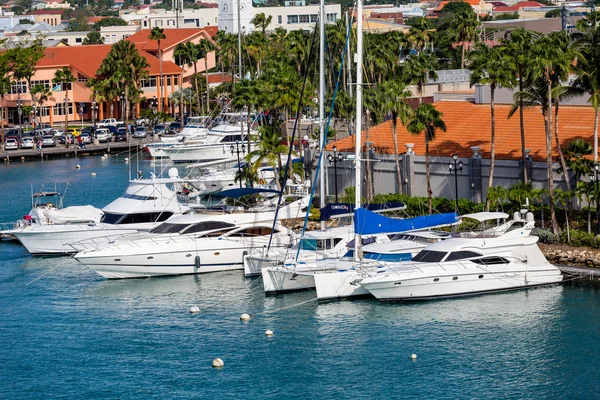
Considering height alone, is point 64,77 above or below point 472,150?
above

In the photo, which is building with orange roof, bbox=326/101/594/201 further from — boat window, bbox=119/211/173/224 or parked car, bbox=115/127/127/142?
parked car, bbox=115/127/127/142

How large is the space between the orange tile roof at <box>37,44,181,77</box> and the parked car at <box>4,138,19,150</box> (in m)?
23.7

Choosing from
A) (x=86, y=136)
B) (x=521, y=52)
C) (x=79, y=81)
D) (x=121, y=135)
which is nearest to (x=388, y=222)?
(x=521, y=52)

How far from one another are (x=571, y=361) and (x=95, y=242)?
32.8 metres

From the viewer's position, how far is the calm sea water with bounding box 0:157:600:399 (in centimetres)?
4300

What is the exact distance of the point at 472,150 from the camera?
68.0m

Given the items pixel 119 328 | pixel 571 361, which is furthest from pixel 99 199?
pixel 571 361

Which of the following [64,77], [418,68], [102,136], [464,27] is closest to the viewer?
[418,68]

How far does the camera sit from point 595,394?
4131 cm

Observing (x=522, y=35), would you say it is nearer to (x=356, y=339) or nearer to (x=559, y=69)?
(x=559, y=69)

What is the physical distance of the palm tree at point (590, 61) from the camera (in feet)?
197

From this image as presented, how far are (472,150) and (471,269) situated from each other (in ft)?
53.1

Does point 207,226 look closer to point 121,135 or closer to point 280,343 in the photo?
point 280,343

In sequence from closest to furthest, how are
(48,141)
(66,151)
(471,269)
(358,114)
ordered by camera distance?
(471,269) → (358,114) → (66,151) → (48,141)
